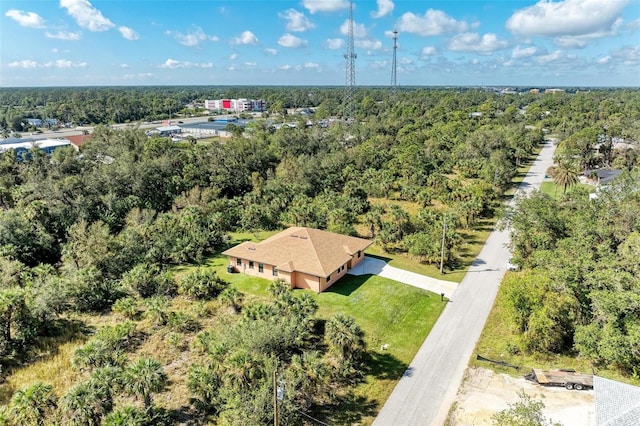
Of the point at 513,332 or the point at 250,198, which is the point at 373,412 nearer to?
the point at 513,332

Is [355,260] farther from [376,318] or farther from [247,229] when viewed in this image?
[247,229]

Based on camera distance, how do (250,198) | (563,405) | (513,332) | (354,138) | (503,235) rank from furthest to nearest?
(354,138) → (250,198) → (503,235) → (513,332) → (563,405)

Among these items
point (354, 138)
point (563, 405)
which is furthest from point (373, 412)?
point (354, 138)

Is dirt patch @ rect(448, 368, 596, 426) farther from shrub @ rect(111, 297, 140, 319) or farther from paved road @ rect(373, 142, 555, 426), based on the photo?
shrub @ rect(111, 297, 140, 319)

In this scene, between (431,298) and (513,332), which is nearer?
(513,332)

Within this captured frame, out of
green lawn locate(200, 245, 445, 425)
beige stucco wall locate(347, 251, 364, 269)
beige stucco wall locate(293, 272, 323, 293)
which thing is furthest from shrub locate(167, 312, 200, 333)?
beige stucco wall locate(347, 251, 364, 269)

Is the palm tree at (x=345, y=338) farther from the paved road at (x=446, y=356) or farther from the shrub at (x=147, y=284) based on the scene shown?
the shrub at (x=147, y=284)

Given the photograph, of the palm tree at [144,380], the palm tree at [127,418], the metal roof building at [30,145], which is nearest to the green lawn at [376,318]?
the palm tree at [144,380]
